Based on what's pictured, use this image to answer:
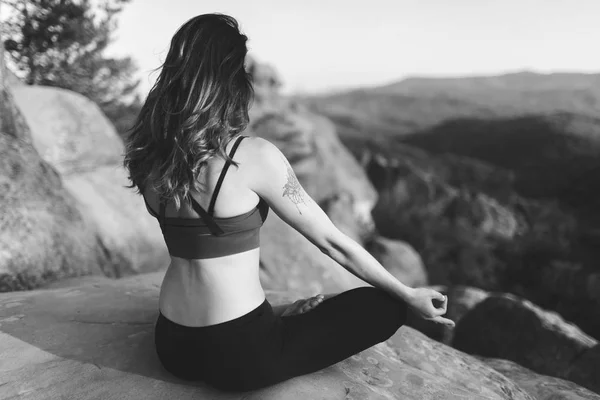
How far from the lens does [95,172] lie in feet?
24.8

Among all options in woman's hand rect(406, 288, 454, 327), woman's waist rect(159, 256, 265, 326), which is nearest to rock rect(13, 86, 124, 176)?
woman's waist rect(159, 256, 265, 326)

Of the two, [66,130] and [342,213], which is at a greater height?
[66,130]

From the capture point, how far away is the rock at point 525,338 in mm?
4645

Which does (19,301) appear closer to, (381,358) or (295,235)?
(381,358)

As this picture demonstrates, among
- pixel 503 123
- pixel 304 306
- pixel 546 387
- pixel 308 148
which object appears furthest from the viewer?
pixel 503 123

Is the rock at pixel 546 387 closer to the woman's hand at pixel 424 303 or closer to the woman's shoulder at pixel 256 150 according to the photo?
the woman's hand at pixel 424 303

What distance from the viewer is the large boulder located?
21.6 ft

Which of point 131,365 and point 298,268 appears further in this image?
point 298,268

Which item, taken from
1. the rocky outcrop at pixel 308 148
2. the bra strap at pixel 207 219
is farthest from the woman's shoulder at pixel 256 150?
the rocky outcrop at pixel 308 148

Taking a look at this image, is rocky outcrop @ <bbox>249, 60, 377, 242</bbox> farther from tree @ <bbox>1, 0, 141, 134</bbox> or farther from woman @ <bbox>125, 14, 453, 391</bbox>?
woman @ <bbox>125, 14, 453, 391</bbox>

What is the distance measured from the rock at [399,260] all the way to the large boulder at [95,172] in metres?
8.86

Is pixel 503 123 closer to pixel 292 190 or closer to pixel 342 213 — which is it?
pixel 342 213

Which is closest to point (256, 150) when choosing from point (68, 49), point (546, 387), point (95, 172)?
point (546, 387)

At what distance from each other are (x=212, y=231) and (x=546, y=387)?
2813 millimetres
